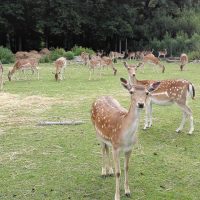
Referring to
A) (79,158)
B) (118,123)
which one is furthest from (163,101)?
(118,123)

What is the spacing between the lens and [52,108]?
1098 centimetres

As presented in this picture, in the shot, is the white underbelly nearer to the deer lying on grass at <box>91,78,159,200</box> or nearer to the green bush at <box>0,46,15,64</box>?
the deer lying on grass at <box>91,78,159,200</box>

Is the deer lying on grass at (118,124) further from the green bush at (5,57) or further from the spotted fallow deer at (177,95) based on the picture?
the green bush at (5,57)

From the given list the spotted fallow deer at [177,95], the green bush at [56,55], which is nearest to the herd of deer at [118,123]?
the spotted fallow deer at [177,95]

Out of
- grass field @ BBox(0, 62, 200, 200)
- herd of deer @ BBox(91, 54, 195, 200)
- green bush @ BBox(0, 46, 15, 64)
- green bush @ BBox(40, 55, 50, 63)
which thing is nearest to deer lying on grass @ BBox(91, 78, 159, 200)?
herd of deer @ BBox(91, 54, 195, 200)

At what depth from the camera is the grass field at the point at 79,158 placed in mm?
5418

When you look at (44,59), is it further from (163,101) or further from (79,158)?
(79,158)

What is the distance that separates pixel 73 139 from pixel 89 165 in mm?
1547

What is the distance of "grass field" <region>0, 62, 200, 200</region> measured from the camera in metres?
5.42

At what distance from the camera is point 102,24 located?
1436 inches

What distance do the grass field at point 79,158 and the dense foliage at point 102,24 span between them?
24.2 m

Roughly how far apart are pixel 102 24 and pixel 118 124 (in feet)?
105

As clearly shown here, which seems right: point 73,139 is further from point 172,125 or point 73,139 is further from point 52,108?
point 52,108

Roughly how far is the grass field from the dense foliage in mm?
24202
